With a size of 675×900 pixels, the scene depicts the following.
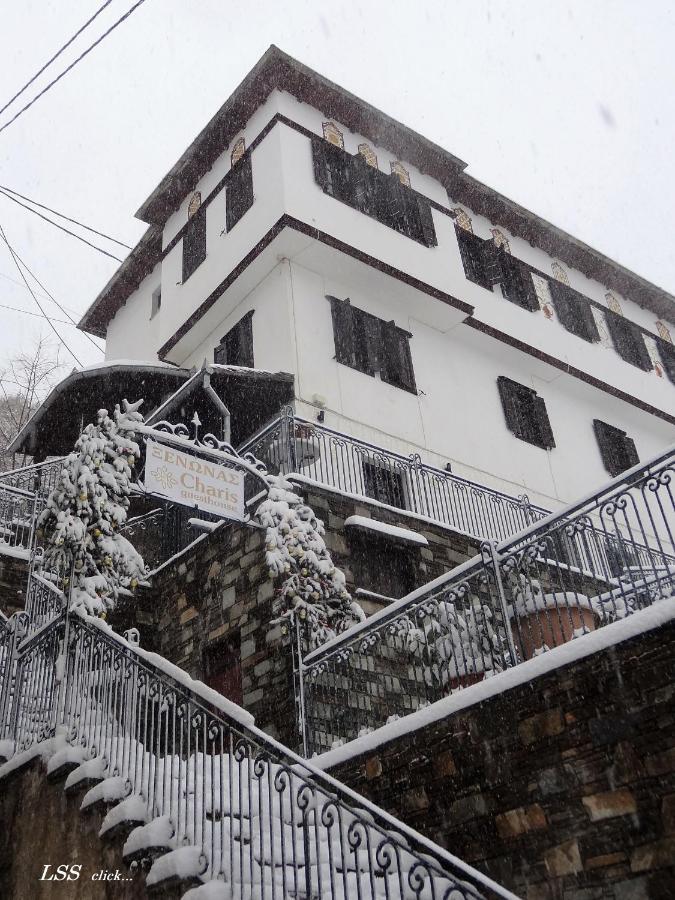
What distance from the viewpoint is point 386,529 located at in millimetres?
12227

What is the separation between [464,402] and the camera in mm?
17750

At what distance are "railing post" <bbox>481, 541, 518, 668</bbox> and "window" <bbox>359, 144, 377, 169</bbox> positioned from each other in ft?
41.6

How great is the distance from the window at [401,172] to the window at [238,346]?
5.09 metres

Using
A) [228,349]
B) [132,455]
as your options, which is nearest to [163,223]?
[228,349]

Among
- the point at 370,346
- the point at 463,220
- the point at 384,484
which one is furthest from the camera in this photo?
the point at 463,220

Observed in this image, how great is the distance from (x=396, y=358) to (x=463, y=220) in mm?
5632

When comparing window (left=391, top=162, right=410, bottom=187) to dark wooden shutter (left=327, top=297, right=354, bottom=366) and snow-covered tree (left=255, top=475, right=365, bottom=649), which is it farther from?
snow-covered tree (left=255, top=475, right=365, bottom=649)

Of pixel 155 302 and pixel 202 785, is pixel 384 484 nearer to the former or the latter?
pixel 202 785

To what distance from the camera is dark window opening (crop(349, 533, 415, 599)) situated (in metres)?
11.9

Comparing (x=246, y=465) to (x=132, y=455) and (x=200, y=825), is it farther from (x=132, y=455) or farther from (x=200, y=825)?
(x=200, y=825)

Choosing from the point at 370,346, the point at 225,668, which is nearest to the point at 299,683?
the point at 225,668

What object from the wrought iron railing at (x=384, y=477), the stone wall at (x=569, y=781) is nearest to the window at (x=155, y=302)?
the wrought iron railing at (x=384, y=477)

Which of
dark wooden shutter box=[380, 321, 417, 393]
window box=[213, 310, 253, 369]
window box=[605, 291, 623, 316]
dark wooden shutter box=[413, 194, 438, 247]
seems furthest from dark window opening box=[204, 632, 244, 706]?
window box=[605, 291, 623, 316]

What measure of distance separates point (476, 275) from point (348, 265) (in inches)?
169
